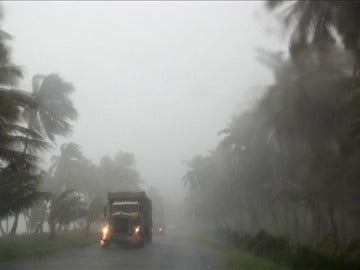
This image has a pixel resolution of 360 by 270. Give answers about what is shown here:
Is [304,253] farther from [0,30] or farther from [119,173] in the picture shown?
[119,173]

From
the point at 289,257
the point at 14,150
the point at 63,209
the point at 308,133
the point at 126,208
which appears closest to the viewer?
the point at 289,257

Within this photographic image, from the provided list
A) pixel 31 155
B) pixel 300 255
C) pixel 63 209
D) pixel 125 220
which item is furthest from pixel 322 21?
pixel 63 209

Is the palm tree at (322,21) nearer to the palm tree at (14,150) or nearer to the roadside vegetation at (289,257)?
the roadside vegetation at (289,257)

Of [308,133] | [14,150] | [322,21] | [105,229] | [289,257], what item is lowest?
[289,257]

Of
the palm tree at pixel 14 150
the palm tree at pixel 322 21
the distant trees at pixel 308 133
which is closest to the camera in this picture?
the palm tree at pixel 322 21

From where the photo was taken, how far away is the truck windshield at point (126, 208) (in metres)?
31.9

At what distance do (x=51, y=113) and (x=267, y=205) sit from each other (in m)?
29.8

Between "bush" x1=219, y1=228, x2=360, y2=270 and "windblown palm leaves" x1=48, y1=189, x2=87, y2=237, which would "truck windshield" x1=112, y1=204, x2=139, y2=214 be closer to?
"windblown palm leaves" x1=48, y1=189, x2=87, y2=237

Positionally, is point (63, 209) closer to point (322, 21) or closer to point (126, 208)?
point (126, 208)

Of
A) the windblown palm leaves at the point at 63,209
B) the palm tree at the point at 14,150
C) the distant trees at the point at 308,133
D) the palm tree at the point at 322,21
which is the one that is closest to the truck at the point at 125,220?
the windblown palm leaves at the point at 63,209

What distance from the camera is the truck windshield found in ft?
105

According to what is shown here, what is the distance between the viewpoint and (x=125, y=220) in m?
30.7

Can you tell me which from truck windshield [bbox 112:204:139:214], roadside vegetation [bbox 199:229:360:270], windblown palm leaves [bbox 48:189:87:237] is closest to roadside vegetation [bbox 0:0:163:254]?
windblown palm leaves [bbox 48:189:87:237]

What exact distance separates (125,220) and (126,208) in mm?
1431
